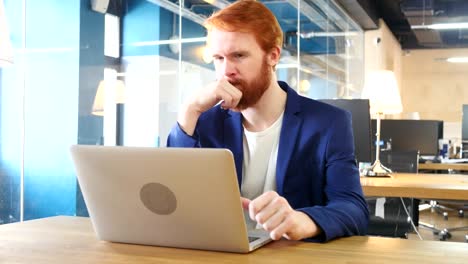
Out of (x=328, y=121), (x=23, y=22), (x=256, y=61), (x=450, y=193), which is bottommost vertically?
(x=450, y=193)

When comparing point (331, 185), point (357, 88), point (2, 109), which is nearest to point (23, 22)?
point (2, 109)

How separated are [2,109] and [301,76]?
4.82 metres

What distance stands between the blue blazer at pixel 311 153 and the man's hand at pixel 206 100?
0.03 m

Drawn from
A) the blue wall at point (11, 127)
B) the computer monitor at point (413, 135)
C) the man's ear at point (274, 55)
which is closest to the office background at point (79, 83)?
the blue wall at point (11, 127)

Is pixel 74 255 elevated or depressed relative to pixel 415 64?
depressed

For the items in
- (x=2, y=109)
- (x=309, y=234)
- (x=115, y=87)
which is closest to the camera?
(x=309, y=234)

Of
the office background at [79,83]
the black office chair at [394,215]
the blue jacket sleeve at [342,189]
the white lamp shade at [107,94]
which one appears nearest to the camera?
the blue jacket sleeve at [342,189]

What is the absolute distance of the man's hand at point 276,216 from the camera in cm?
118

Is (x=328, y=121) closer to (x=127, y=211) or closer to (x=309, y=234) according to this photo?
(x=309, y=234)

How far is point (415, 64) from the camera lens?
50.3 ft

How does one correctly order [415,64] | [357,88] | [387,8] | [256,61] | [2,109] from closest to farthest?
[256,61], [2,109], [357,88], [387,8], [415,64]

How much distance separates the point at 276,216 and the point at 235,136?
1.88 feet

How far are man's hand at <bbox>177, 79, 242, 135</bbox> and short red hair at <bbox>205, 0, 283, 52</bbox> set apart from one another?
0.52 feet

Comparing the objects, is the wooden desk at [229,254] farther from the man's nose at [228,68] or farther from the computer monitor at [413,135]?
the computer monitor at [413,135]
